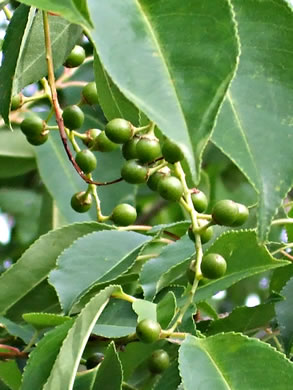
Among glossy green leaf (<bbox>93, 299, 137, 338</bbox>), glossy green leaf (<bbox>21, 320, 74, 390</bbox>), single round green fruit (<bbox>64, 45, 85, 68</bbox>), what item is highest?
single round green fruit (<bbox>64, 45, 85, 68</bbox>)

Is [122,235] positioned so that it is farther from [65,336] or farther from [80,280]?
[65,336]

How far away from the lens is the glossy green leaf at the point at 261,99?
78 centimetres

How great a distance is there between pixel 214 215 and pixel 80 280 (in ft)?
0.57

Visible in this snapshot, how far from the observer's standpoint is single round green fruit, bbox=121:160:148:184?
98 cm

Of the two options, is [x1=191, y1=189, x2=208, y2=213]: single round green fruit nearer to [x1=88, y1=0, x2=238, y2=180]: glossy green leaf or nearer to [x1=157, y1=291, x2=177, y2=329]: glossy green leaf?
[x1=157, y1=291, x2=177, y2=329]: glossy green leaf

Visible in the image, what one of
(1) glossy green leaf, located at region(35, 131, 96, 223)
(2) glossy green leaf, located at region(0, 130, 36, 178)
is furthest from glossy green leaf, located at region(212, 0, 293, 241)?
(2) glossy green leaf, located at region(0, 130, 36, 178)

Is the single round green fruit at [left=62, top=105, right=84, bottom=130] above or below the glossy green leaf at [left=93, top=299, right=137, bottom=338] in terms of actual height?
above

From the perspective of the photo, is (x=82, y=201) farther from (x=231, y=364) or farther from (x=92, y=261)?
(x=231, y=364)

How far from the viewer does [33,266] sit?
120 cm

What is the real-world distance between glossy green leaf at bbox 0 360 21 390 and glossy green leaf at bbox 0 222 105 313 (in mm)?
167

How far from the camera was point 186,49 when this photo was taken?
73 centimetres

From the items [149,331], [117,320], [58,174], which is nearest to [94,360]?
[117,320]

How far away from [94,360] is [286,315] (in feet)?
0.74

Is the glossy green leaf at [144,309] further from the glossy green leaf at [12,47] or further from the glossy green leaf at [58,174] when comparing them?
the glossy green leaf at [58,174]
